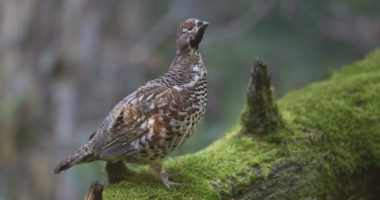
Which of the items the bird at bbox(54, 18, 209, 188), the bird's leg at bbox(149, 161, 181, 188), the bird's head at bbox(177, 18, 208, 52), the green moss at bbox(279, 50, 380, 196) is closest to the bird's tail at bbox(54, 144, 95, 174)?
the bird at bbox(54, 18, 209, 188)

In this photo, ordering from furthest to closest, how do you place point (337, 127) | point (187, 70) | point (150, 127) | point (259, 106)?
point (337, 127), point (259, 106), point (187, 70), point (150, 127)

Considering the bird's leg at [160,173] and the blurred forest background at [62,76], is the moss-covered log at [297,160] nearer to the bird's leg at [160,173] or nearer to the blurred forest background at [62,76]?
the bird's leg at [160,173]

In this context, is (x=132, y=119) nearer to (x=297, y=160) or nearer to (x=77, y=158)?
(x=77, y=158)

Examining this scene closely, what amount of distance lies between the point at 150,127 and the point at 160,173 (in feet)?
0.99

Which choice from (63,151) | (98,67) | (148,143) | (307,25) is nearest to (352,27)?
(307,25)

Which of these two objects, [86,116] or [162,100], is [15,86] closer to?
[86,116]

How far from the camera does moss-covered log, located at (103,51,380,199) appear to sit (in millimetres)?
3845

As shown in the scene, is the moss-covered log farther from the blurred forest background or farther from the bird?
the blurred forest background

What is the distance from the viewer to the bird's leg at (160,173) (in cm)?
377

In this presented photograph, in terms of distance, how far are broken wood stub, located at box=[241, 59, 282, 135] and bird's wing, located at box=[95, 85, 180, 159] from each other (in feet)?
2.30

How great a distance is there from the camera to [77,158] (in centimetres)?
373

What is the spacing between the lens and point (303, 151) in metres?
4.34

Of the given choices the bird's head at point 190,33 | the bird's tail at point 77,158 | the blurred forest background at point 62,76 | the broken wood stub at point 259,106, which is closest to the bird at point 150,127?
the bird's tail at point 77,158

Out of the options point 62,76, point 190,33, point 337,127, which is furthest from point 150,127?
point 62,76
